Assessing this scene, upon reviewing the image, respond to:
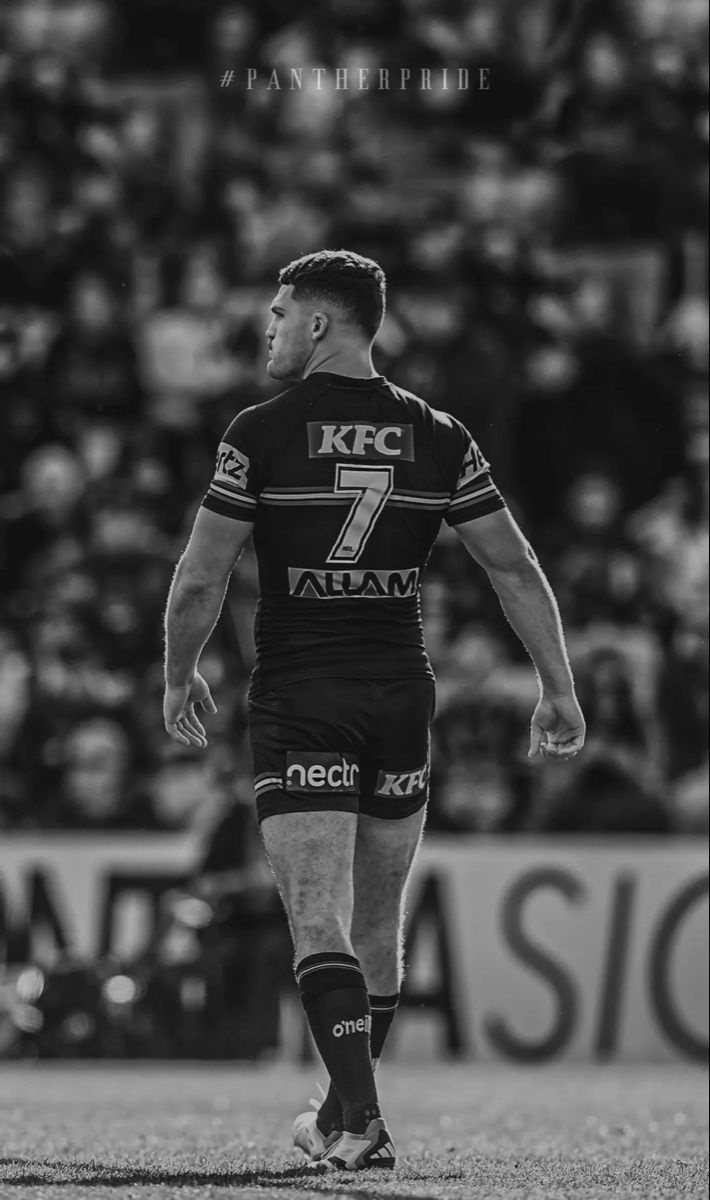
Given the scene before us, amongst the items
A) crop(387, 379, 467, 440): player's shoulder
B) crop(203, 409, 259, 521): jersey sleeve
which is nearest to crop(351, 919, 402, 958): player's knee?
crop(203, 409, 259, 521): jersey sleeve

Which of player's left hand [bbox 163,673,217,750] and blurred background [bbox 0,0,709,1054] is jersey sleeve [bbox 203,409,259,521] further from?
blurred background [bbox 0,0,709,1054]

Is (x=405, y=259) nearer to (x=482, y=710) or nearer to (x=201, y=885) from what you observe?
(x=482, y=710)

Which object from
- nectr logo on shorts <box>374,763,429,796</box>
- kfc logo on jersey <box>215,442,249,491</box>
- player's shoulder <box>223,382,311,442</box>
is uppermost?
player's shoulder <box>223,382,311,442</box>

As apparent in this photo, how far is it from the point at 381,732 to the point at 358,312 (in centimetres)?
114

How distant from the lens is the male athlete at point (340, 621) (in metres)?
5.45

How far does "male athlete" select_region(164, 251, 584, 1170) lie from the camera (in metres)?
5.45

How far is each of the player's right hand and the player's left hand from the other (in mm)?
906

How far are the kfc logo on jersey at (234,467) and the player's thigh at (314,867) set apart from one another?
0.88 meters

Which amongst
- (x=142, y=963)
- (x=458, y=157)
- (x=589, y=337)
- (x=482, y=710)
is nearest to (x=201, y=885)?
(x=142, y=963)

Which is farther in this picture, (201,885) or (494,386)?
(494,386)

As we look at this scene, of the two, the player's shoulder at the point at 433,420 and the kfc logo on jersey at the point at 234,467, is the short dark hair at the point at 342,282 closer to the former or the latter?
the player's shoulder at the point at 433,420

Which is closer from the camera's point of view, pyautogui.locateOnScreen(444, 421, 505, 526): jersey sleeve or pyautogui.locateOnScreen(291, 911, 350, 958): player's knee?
pyautogui.locateOnScreen(291, 911, 350, 958): player's knee

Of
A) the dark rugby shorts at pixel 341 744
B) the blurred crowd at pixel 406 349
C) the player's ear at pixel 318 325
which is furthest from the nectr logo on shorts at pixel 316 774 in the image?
the blurred crowd at pixel 406 349

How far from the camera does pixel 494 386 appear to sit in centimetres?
1403
